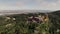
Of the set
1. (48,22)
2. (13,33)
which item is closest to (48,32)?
(48,22)

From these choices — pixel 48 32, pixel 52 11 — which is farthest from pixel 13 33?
pixel 52 11

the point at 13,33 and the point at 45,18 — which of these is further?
the point at 45,18

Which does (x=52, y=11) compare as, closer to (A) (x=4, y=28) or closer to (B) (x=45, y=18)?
(B) (x=45, y=18)

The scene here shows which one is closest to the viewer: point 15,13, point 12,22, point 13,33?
point 13,33

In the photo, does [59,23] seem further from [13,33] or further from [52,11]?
Result: [13,33]

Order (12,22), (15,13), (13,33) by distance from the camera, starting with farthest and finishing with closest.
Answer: (15,13) < (12,22) < (13,33)
